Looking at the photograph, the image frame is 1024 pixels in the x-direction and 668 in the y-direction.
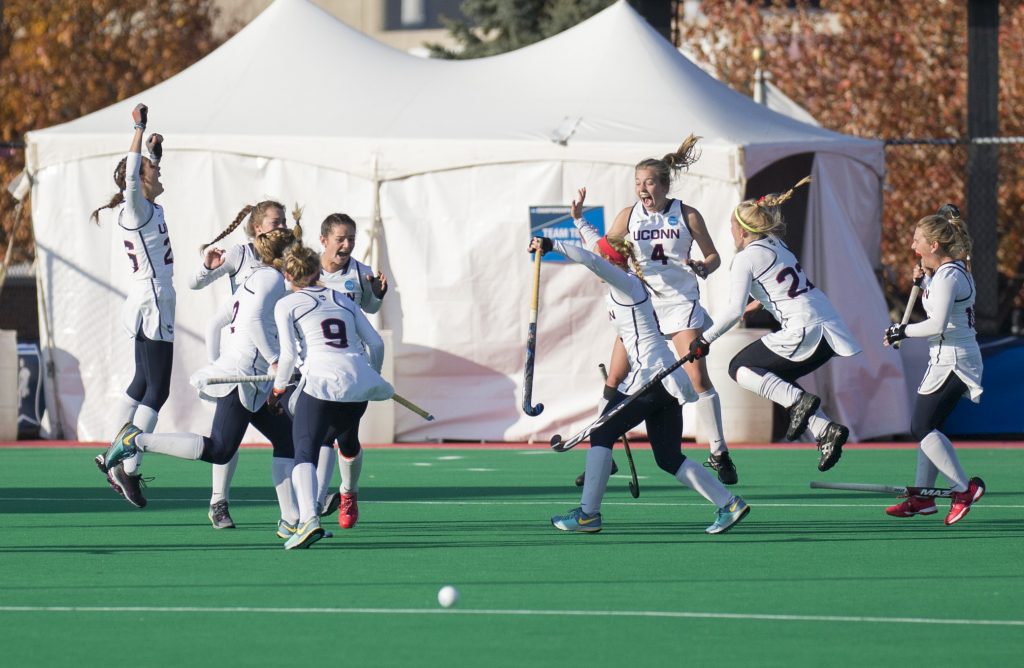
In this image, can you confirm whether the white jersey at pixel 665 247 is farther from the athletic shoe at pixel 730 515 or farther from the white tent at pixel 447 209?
the white tent at pixel 447 209

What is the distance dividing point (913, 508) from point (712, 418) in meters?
1.99

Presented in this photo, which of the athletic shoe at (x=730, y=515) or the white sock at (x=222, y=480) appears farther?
the white sock at (x=222, y=480)

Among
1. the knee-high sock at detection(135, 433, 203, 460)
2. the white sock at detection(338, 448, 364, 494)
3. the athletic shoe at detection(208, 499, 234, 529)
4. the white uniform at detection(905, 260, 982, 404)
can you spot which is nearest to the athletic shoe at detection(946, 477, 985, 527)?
the white uniform at detection(905, 260, 982, 404)

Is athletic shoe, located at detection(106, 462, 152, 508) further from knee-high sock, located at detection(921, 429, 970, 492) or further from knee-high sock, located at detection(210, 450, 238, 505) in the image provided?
knee-high sock, located at detection(921, 429, 970, 492)

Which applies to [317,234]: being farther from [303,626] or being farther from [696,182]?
[303,626]

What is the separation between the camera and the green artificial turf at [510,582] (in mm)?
6551

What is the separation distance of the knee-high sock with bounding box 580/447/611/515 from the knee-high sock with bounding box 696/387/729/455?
7.72 feet

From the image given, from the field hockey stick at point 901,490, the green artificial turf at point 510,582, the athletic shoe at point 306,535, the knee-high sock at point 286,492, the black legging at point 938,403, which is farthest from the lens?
the field hockey stick at point 901,490

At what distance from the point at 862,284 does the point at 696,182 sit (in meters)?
2.05

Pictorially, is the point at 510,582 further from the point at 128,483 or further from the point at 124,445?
the point at 128,483

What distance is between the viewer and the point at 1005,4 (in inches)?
1374

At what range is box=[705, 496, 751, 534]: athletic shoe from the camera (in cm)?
985

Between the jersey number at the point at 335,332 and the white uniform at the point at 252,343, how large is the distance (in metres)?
0.47

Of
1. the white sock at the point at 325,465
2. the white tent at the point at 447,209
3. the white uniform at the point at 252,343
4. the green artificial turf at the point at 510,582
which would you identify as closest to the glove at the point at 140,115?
the white uniform at the point at 252,343
